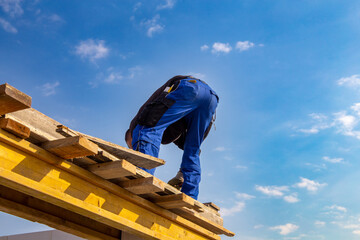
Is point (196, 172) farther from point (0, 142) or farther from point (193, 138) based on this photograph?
point (0, 142)

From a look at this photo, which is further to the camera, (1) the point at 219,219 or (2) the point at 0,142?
(1) the point at 219,219

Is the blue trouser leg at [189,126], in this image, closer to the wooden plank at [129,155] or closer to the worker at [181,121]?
the worker at [181,121]

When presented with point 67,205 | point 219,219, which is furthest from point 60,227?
point 219,219

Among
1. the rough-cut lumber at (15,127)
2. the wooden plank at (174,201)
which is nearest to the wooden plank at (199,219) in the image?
the wooden plank at (174,201)

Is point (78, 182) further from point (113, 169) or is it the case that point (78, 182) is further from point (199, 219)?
point (199, 219)

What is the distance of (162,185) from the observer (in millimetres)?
4789

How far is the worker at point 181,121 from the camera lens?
590cm

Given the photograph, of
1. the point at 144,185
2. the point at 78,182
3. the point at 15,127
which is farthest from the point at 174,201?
the point at 15,127

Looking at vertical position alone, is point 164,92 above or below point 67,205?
above

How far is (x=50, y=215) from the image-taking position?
5.28m

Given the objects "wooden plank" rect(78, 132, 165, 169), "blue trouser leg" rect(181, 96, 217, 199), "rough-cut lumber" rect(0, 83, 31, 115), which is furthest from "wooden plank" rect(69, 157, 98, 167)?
"blue trouser leg" rect(181, 96, 217, 199)

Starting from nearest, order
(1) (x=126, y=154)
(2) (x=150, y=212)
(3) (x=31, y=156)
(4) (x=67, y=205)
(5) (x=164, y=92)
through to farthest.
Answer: (3) (x=31, y=156) → (4) (x=67, y=205) → (1) (x=126, y=154) → (2) (x=150, y=212) → (5) (x=164, y=92)

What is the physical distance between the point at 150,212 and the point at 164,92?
78.7 inches

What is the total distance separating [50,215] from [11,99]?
96.2 inches
